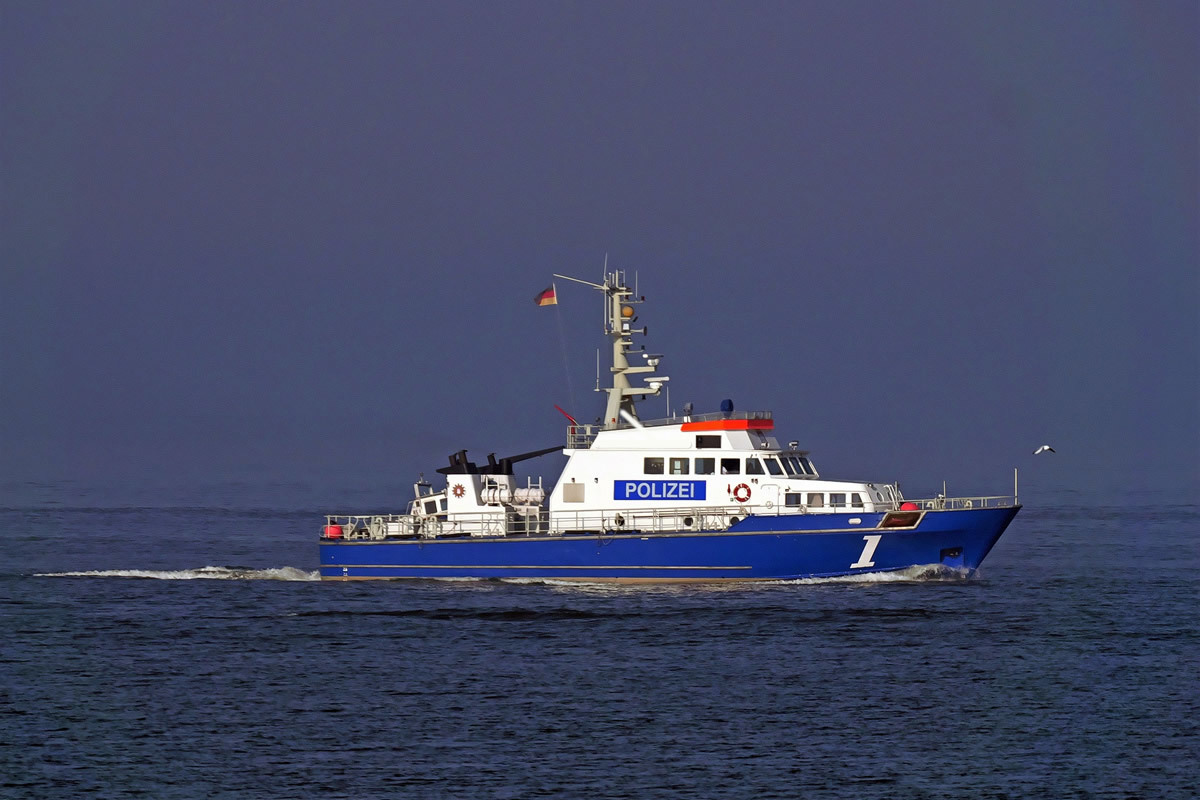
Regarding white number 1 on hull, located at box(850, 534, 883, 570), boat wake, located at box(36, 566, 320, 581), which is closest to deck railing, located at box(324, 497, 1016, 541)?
white number 1 on hull, located at box(850, 534, 883, 570)

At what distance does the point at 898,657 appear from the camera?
31.3 metres

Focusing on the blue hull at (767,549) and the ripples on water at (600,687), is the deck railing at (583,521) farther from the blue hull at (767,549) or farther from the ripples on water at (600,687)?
the ripples on water at (600,687)

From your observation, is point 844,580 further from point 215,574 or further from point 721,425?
point 215,574

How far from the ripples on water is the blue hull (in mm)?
550

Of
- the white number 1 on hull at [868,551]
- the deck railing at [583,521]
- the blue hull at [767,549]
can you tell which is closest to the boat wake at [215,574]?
the deck railing at [583,521]

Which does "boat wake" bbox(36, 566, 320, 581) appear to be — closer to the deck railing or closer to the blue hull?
the deck railing

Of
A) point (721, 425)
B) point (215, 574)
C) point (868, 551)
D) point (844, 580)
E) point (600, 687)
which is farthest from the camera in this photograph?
point (215, 574)

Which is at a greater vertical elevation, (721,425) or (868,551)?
(721,425)

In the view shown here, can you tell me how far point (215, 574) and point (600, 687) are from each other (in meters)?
19.1

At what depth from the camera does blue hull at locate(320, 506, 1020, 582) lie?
38969 mm

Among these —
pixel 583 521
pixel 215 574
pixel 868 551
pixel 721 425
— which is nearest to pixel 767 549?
pixel 868 551

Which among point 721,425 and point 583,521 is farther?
point 583,521

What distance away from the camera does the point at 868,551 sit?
39.1 meters

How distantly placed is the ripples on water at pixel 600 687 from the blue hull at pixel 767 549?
1.80ft
